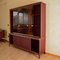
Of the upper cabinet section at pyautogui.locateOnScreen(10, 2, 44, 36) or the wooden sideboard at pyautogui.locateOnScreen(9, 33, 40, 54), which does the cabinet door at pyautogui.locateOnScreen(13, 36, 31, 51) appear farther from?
the upper cabinet section at pyautogui.locateOnScreen(10, 2, 44, 36)

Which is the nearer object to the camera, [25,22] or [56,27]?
[56,27]

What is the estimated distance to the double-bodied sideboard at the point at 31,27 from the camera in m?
3.46

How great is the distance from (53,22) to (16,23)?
1804mm

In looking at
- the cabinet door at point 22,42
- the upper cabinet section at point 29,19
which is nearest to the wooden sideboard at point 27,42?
the cabinet door at point 22,42

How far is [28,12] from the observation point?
12.7 feet

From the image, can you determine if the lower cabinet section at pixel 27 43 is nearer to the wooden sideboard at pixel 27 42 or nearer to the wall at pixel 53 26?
the wooden sideboard at pixel 27 42

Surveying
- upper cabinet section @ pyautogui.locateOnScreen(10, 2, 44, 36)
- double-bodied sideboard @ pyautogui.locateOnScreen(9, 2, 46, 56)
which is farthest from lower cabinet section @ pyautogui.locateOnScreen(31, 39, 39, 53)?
upper cabinet section @ pyautogui.locateOnScreen(10, 2, 44, 36)

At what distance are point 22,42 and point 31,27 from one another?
0.74 m

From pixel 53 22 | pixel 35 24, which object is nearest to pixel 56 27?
Answer: pixel 53 22

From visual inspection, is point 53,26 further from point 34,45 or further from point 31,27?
point 34,45

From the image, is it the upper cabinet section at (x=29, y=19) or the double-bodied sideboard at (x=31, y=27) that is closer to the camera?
the double-bodied sideboard at (x=31, y=27)

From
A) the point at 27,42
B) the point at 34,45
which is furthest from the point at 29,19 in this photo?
the point at 34,45

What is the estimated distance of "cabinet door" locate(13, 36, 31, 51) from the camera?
3.73 metres

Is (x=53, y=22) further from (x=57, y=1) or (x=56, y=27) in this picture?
(x=57, y=1)
